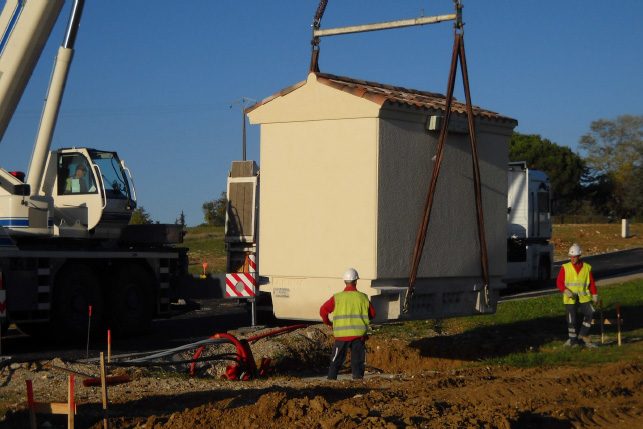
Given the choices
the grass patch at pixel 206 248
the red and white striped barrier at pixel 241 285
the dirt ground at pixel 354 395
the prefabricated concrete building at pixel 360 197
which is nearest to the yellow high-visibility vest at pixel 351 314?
the dirt ground at pixel 354 395

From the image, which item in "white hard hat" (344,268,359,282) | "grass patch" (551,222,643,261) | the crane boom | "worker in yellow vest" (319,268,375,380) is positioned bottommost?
"worker in yellow vest" (319,268,375,380)

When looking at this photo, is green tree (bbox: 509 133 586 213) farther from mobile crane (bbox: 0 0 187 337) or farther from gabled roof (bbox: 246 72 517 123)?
gabled roof (bbox: 246 72 517 123)

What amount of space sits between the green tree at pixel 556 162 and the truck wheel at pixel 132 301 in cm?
6844

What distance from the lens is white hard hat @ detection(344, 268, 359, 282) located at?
13234 millimetres

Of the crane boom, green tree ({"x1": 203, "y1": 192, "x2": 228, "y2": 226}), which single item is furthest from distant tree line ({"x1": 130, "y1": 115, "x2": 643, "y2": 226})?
the crane boom

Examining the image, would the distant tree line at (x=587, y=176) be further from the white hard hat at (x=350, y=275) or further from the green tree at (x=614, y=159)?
the white hard hat at (x=350, y=275)

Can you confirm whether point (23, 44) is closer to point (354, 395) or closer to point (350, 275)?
point (350, 275)

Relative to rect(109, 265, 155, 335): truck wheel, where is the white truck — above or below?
above

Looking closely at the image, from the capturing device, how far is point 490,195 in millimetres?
16250

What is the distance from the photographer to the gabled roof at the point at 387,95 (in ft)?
45.6

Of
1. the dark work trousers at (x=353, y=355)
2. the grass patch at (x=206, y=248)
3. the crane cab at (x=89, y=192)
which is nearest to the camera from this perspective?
the dark work trousers at (x=353, y=355)

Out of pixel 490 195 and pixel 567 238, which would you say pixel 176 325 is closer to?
pixel 490 195

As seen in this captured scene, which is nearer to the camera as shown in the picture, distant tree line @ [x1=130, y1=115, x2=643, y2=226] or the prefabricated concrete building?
the prefabricated concrete building

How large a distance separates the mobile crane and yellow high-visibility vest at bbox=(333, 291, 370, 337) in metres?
4.61
